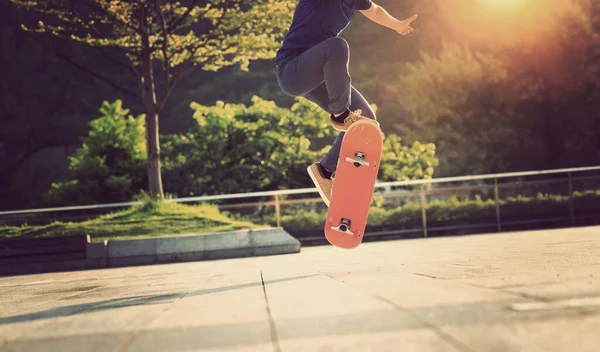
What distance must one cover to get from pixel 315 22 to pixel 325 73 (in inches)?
19.8

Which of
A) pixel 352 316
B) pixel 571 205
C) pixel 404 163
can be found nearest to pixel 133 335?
pixel 352 316

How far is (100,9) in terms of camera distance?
15141mm

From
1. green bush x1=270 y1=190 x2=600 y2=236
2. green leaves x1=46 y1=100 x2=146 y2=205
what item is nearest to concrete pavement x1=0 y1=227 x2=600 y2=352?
green bush x1=270 y1=190 x2=600 y2=236

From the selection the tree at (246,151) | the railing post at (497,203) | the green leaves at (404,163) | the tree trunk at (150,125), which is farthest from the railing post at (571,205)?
the tree trunk at (150,125)

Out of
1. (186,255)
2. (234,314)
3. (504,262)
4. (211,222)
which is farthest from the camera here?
(211,222)

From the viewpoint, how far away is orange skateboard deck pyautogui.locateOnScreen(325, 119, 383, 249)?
479 centimetres

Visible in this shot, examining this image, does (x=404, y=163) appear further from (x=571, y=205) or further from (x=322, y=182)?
(x=322, y=182)

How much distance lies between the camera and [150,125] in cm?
1494

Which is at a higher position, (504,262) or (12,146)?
(12,146)

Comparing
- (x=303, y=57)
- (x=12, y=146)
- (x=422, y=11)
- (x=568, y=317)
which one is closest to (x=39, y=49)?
(x=12, y=146)

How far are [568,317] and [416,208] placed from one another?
1279cm

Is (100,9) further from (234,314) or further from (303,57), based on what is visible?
(234,314)

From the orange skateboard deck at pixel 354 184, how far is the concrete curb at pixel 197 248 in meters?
5.50

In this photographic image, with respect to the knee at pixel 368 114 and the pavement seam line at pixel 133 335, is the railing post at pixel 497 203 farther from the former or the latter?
the pavement seam line at pixel 133 335
